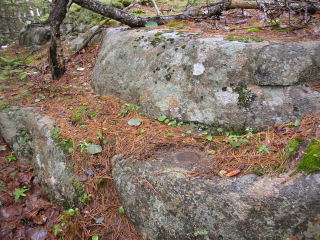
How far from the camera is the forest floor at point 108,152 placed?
2473 millimetres

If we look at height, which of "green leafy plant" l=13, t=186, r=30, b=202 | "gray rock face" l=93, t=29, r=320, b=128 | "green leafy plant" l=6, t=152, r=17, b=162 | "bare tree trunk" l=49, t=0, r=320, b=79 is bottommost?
"green leafy plant" l=13, t=186, r=30, b=202

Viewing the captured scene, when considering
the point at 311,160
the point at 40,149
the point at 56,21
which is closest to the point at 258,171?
the point at 311,160

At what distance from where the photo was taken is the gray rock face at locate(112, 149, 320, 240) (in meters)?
1.91

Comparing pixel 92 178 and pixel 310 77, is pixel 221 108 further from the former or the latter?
pixel 92 178

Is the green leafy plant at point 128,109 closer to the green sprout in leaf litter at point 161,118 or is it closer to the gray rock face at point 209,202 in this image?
the green sprout in leaf litter at point 161,118

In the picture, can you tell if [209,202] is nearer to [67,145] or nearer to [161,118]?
[161,118]

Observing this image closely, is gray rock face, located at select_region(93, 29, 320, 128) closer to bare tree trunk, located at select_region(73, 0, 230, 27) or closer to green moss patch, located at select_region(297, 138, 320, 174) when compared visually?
green moss patch, located at select_region(297, 138, 320, 174)

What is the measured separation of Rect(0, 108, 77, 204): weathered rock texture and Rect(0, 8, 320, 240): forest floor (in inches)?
5.1

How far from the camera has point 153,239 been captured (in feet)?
7.82

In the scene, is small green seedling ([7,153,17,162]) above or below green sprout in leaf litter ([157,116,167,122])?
below

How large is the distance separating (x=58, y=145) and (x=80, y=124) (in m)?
0.43

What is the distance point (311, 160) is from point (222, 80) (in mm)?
1481

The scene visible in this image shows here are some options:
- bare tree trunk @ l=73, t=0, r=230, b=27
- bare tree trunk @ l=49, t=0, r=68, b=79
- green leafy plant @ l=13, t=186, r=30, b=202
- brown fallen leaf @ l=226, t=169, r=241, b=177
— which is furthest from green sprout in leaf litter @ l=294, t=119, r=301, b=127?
bare tree trunk @ l=49, t=0, r=68, b=79

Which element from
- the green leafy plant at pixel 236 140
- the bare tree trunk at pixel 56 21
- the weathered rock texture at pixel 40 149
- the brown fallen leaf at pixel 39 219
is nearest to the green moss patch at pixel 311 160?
the green leafy plant at pixel 236 140
